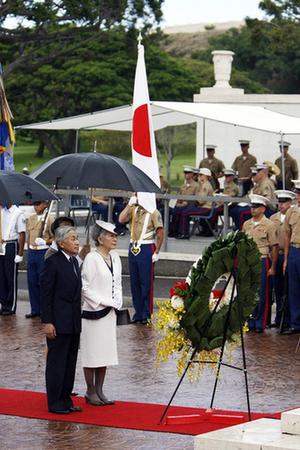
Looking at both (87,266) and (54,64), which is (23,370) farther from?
(54,64)

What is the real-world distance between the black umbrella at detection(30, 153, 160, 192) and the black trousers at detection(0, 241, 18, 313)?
5350 mm

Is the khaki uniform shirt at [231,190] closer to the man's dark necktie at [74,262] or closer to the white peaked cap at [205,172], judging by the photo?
the white peaked cap at [205,172]

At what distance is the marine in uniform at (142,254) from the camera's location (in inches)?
685

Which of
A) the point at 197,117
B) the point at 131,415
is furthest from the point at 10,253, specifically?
the point at 131,415

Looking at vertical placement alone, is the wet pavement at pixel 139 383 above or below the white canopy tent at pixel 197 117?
below

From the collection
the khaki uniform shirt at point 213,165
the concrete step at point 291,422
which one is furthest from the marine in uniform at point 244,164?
the concrete step at point 291,422

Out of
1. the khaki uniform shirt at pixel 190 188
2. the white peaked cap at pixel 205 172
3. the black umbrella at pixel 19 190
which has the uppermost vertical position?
the black umbrella at pixel 19 190

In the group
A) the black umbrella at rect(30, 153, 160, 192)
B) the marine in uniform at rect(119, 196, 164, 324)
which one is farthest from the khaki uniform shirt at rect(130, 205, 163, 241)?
the black umbrella at rect(30, 153, 160, 192)

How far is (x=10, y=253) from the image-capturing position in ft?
60.8

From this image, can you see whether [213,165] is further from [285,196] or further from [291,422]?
[291,422]

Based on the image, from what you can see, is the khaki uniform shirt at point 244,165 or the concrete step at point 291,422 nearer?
the concrete step at point 291,422

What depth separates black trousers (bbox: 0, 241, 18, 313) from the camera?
60.3ft

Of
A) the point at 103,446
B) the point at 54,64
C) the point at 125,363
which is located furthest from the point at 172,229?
the point at 54,64

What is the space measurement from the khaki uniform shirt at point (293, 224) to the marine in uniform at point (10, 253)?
13.2ft
